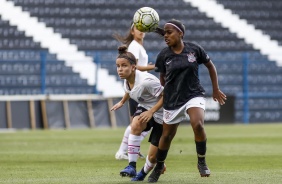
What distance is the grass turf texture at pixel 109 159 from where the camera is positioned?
30.0ft

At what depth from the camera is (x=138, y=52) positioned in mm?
12352

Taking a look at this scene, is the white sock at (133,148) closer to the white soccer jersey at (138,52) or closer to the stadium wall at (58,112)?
the white soccer jersey at (138,52)

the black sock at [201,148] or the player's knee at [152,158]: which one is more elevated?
the black sock at [201,148]

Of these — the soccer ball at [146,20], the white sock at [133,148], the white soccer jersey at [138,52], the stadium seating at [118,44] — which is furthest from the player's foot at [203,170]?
the stadium seating at [118,44]

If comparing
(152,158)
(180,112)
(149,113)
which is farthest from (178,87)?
(152,158)

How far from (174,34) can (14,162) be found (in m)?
4.10

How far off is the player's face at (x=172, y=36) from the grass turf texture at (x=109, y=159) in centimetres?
146

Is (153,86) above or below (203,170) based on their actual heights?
above

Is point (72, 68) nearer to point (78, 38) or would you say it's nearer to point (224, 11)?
point (78, 38)

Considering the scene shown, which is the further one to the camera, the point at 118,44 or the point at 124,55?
the point at 118,44

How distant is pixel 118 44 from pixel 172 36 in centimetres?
1961

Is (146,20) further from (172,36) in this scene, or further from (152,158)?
(152,158)

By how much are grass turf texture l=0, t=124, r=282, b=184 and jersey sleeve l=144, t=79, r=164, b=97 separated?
3.20 ft

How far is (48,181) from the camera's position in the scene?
345 inches
